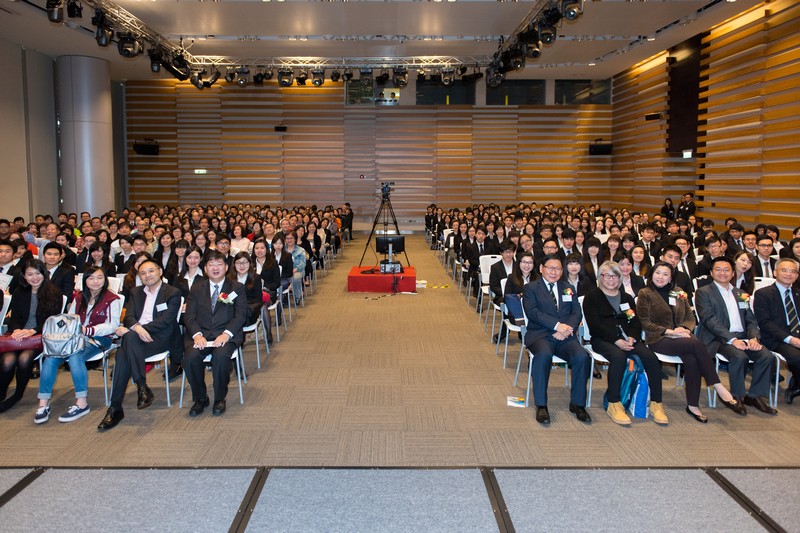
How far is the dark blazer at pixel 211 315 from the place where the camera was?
199 inches

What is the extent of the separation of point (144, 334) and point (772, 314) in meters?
5.50

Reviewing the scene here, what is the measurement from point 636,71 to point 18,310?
18.4 meters

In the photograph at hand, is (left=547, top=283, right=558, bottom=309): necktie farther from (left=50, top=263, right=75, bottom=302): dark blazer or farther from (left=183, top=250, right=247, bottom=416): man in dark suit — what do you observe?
(left=50, top=263, right=75, bottom=302): dark blazer

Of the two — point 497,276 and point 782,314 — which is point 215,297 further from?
point 782,314

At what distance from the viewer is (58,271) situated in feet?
19.2

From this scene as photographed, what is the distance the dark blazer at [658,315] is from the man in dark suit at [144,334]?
4.12m

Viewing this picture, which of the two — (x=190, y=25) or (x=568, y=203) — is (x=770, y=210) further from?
(x=190, y=25)

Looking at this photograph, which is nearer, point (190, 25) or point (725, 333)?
point (725, 333)

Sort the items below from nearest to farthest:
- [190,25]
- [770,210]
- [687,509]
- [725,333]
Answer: [687,509], [725,333], [770,210], [190,25]

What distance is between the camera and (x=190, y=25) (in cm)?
1336

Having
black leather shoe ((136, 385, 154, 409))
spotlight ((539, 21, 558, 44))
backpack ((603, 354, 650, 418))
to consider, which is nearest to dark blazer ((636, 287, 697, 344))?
backpack ((603, 354, 650, 418))

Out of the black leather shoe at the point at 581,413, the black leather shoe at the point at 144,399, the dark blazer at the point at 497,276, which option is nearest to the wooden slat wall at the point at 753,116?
the dark blazer at the point at 497,276

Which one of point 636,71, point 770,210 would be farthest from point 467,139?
point 770,210

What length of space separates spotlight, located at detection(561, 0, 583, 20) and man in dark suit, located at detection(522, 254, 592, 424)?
6.02 metres
